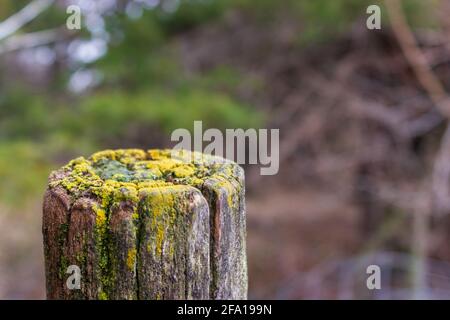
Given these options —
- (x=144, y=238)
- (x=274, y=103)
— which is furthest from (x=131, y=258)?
(x=274, y=103)

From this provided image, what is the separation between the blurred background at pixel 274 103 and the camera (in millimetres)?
4262

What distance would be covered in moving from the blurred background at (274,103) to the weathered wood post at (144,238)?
287 cm

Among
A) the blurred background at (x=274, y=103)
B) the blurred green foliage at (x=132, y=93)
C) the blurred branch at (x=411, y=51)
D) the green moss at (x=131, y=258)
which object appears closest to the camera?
the green moss at (x=131, y=258)

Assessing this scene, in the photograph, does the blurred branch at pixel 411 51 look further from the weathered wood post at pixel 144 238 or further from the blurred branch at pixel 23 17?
the weathered wood post at pixel 144 238

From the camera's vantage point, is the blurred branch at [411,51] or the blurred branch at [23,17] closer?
the blurred branch at [411,51]

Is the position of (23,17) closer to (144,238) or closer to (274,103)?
(274,103)

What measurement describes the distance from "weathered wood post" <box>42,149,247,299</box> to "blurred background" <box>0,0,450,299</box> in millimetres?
2869

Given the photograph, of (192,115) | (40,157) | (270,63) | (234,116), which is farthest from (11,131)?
(270,63)

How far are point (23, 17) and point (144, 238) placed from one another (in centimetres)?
433

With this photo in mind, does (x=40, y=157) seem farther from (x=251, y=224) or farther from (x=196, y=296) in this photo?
(x=251, y=224)

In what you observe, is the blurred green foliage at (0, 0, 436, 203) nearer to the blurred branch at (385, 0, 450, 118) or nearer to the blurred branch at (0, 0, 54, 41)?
the blurred branch at (0, 0, 54, 41)

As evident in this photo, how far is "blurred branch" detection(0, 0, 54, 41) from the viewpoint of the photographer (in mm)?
4283

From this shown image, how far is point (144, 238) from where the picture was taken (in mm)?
875

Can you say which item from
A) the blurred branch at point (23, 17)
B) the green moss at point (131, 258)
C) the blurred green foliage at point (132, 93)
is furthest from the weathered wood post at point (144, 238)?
the blurred branch at point (23, 17)
